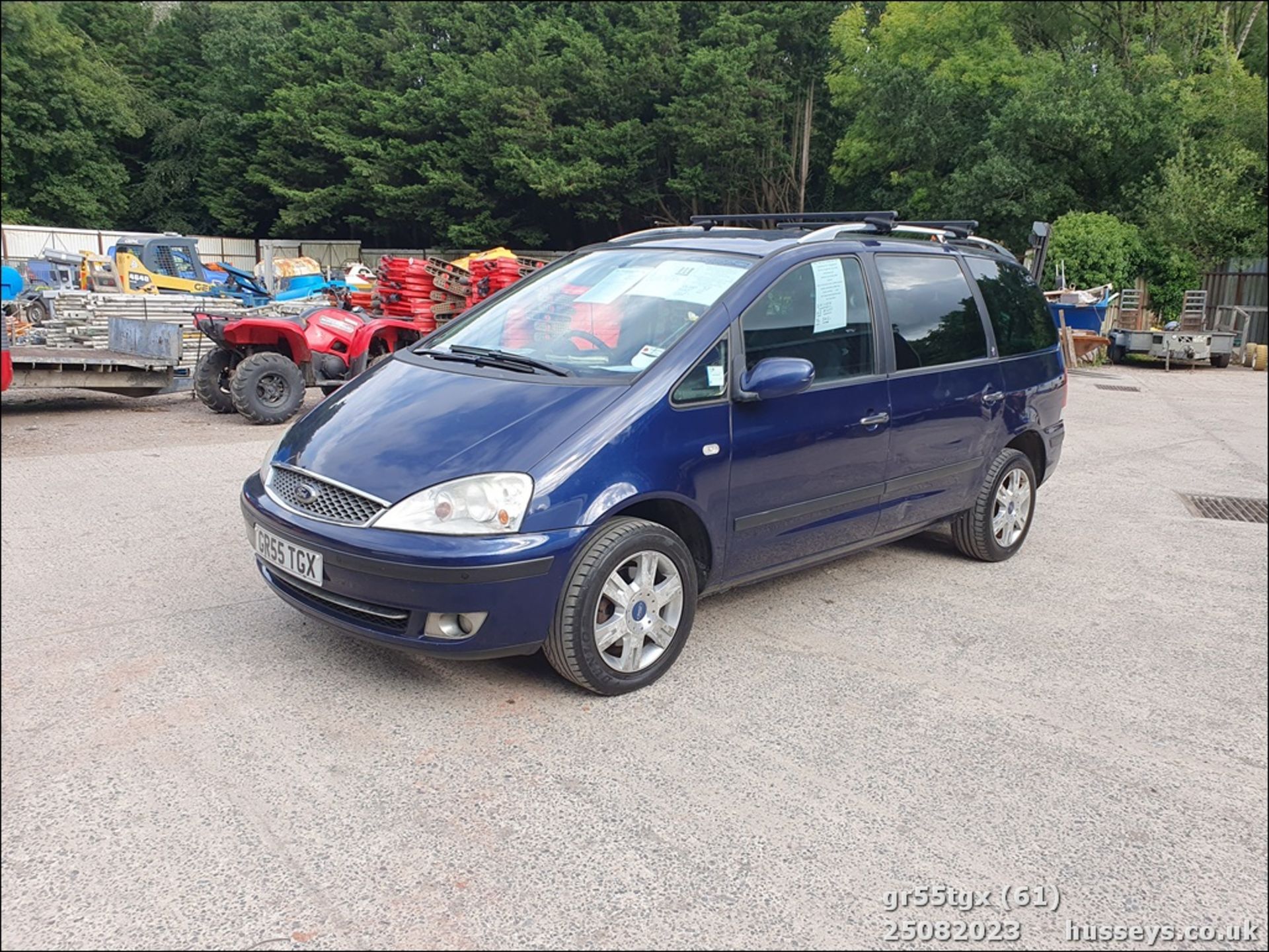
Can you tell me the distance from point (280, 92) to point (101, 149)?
25.4 m

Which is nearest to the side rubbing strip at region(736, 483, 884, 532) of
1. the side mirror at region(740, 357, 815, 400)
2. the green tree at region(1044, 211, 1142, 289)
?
the side mirror at region(740, 357, 815, 400)

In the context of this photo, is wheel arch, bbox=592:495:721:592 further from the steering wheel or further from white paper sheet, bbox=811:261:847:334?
white paper sheet, bbox=811:261:847:334

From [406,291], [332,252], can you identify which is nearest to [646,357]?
[406,291]

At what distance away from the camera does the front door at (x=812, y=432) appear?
4.12m

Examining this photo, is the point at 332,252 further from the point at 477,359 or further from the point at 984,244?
the point at 477,359

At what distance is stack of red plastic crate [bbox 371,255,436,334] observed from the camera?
658 inches

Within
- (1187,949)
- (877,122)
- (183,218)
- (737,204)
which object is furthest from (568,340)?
(737,204)

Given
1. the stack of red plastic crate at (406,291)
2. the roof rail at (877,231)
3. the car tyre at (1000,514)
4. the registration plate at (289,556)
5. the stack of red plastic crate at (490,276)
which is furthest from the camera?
the stack of red plastic crate at (406,291)

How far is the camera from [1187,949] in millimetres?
2441

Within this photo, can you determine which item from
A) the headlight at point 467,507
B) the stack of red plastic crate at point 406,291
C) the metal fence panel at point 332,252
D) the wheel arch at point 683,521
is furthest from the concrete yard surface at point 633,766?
the metal fence panel at point 332,252

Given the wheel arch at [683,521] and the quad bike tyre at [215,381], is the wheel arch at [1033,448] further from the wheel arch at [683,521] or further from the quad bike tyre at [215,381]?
the quad bike tyre at [215,381]

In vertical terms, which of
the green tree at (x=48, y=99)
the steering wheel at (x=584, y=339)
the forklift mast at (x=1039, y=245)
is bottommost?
the steering wheel at (x=584, y=339)

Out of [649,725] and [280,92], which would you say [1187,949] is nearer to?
[649,725]

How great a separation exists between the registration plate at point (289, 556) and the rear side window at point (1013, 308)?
378 centimetres
